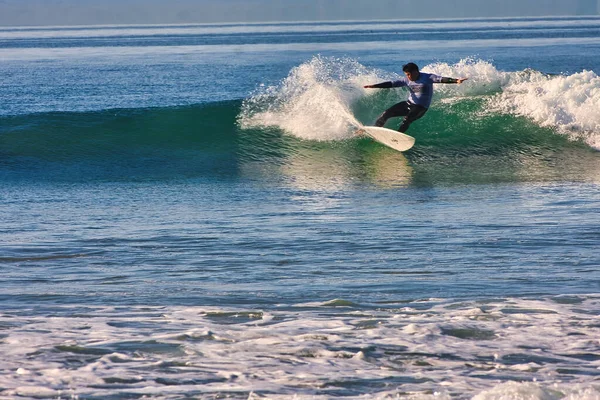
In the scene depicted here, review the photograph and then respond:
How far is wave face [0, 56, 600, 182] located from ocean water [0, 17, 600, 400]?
0.17 ft

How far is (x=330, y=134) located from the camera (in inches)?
582

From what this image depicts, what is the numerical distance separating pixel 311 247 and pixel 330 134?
24.8ft

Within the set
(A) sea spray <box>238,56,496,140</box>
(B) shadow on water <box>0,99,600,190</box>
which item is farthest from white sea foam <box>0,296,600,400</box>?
(A) sea spray <box>238,56,496,140</box>

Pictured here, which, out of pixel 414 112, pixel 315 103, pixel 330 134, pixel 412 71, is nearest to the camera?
pixel 412 71

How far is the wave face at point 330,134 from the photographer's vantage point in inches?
518

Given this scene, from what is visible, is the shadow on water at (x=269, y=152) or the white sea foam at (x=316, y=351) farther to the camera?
the shadow on water at (x=269, y=152)

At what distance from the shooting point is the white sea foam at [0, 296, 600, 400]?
4.13 metres

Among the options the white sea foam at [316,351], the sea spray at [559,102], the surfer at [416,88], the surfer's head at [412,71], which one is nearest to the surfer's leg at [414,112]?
the surfer at [416,88]

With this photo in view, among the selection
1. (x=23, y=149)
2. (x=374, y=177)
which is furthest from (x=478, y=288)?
(x=23, y=149)

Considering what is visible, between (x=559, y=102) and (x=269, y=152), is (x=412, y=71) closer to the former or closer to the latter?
(x=269, y=152)

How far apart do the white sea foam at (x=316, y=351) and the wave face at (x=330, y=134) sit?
266 inches

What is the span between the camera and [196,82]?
3041cm

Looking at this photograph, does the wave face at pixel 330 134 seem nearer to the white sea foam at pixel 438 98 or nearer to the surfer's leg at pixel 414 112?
the white sea foam at pixel 438 98

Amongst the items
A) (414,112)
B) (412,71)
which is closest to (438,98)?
(414,112)
